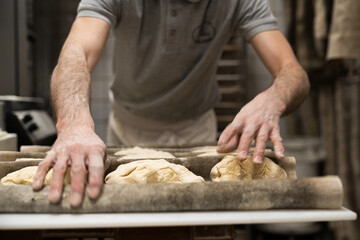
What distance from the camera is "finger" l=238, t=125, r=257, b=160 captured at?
3.13 feet

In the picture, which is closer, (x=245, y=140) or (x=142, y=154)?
(x=245, y=140)

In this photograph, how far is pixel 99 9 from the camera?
1.39m

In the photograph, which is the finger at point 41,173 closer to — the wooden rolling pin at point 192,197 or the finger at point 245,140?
the wooden rolling pin at point 192,197

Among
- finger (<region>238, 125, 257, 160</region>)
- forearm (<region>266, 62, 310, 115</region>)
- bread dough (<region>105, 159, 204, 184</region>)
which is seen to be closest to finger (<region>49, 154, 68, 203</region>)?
bread dough (<region>105, 159, 204, 184</region>)

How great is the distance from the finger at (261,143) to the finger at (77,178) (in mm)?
447

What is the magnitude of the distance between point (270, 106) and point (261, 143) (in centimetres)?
17

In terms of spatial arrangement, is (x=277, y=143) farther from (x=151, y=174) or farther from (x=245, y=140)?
(x=151, y=174)

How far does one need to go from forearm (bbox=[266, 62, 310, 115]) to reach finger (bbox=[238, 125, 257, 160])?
18 cm

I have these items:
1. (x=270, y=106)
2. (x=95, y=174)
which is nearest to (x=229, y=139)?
(x=270, y=106)

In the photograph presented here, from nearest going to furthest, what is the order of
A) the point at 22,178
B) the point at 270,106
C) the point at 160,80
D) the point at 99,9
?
the point at 22,178 < the point at 270,106 < the point at 99,9 < the point at 160,80

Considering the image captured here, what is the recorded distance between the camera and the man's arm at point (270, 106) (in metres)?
0.99

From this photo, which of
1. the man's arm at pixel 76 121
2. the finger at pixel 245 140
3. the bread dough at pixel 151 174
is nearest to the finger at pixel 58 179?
the man's arm at pixel 76 121

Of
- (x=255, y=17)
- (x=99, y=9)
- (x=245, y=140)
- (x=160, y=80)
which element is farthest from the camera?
→ (x=160, y=80)

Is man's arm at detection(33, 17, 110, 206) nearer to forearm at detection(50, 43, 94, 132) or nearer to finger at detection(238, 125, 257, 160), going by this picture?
forearm at detection(50, 43, 94, 132)
